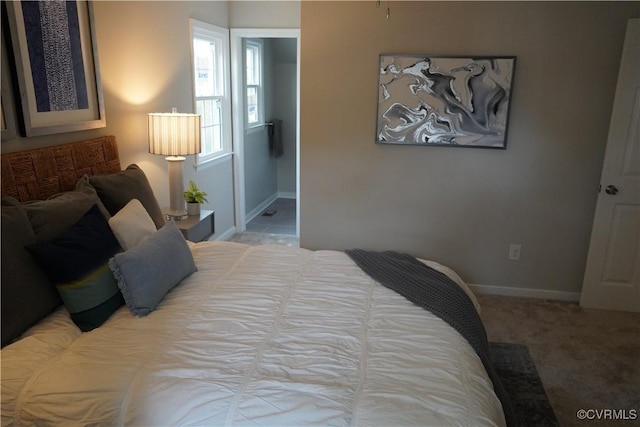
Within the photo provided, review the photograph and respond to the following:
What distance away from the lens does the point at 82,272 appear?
72.3 inches

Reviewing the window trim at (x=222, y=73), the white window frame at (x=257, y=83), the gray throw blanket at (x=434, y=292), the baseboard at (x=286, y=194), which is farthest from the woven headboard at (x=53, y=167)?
the baseboard at (x=286, y=194)

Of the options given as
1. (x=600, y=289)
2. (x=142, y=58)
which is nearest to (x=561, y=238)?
(x=600, y=289)

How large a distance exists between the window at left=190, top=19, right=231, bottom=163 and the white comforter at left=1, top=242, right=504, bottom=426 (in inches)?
97.4

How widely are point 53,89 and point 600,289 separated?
12.3ft

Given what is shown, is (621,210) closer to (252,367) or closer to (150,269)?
(252,367)

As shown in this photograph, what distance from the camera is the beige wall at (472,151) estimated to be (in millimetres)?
3213

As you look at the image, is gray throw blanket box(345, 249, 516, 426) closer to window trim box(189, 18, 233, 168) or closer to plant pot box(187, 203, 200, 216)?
plant pot box(187, 203, 200, 216)

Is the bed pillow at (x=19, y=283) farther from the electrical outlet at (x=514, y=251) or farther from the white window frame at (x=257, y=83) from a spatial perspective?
the white window frame at (x=257, y=83)

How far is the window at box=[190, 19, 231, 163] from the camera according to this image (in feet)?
13.5

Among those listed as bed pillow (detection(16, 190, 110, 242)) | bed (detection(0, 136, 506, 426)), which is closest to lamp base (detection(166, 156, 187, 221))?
bed (detection(0, 136, 506, 426))

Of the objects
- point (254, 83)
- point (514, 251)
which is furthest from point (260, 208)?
point (514, 251)

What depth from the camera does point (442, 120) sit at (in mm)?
3418

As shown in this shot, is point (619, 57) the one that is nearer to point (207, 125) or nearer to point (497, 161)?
point (497, 161)

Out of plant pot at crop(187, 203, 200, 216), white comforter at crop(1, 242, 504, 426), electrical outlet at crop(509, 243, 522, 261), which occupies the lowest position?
electrical outlet at crop(509, 243, 522, 261)
